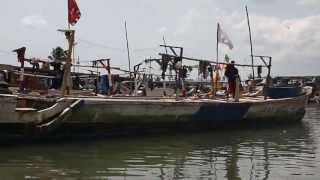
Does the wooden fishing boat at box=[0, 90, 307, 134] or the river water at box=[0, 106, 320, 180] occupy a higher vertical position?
the wooden fishing boat at box=[0, 90, 307, 134]

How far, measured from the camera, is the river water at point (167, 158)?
10094 millimetres

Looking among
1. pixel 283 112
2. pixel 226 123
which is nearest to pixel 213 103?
pixel 226 123

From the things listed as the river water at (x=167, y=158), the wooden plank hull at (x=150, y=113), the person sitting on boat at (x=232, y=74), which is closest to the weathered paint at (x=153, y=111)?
the wooden plank hull at (x=150, y=113)

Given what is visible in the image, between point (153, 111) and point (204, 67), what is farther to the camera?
point (204, 67)

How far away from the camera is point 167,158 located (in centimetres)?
1217

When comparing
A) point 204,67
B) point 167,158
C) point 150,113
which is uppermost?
point 204,67

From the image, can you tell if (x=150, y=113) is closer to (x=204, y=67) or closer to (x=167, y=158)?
(x=167, y=158)

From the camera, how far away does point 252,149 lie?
548 inches

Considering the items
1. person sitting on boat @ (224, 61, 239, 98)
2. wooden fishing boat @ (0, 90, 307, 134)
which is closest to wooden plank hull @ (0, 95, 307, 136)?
wooden fishing boat @ (0, 90, 307, 134)

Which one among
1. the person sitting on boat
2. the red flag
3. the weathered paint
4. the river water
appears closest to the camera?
the river water

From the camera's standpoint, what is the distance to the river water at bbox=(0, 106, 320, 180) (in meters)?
10.1

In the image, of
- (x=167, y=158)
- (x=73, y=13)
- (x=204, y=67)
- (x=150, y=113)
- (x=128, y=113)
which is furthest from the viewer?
(x=204, y=67)

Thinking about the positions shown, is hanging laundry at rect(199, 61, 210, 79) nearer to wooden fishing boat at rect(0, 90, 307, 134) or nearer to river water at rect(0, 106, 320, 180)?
wooden fishing boat at rect(0, 90, 307, 134)

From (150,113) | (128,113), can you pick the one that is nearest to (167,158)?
(128,113)
